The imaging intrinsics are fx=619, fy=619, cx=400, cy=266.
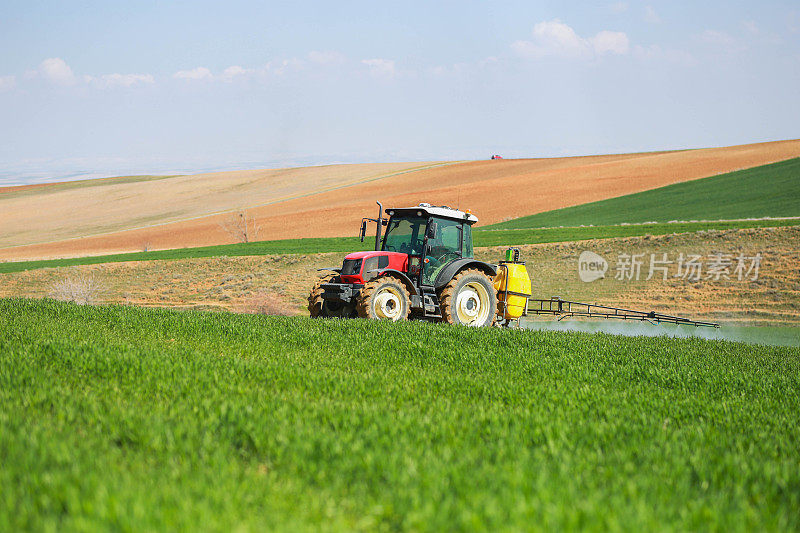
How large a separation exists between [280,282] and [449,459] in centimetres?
2365

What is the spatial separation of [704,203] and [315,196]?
1507 inches

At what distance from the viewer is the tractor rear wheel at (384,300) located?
12.2m

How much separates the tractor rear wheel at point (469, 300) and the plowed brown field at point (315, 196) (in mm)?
29068

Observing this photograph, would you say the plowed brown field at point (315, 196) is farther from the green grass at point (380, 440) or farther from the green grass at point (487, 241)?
the green grass at point (380, 440)

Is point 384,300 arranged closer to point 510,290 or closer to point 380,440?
point 510,290

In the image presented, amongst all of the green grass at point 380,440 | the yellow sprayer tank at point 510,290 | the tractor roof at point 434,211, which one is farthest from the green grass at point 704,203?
the green grass at point 380,440

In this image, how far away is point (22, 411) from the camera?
4980mm

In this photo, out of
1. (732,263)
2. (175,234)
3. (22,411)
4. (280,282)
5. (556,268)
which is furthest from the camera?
(175,234)

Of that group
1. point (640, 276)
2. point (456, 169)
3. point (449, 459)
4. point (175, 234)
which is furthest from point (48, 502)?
point (456, 169)

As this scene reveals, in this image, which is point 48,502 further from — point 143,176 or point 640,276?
point 143,176

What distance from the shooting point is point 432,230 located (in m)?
13.3

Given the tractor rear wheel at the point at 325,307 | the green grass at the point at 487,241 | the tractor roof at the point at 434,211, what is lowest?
the tractor rear wheel at the point at 325,307

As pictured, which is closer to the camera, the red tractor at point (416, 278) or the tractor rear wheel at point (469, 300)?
the red tractor at point (416, 278)

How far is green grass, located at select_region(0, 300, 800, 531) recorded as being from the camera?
3.33m
